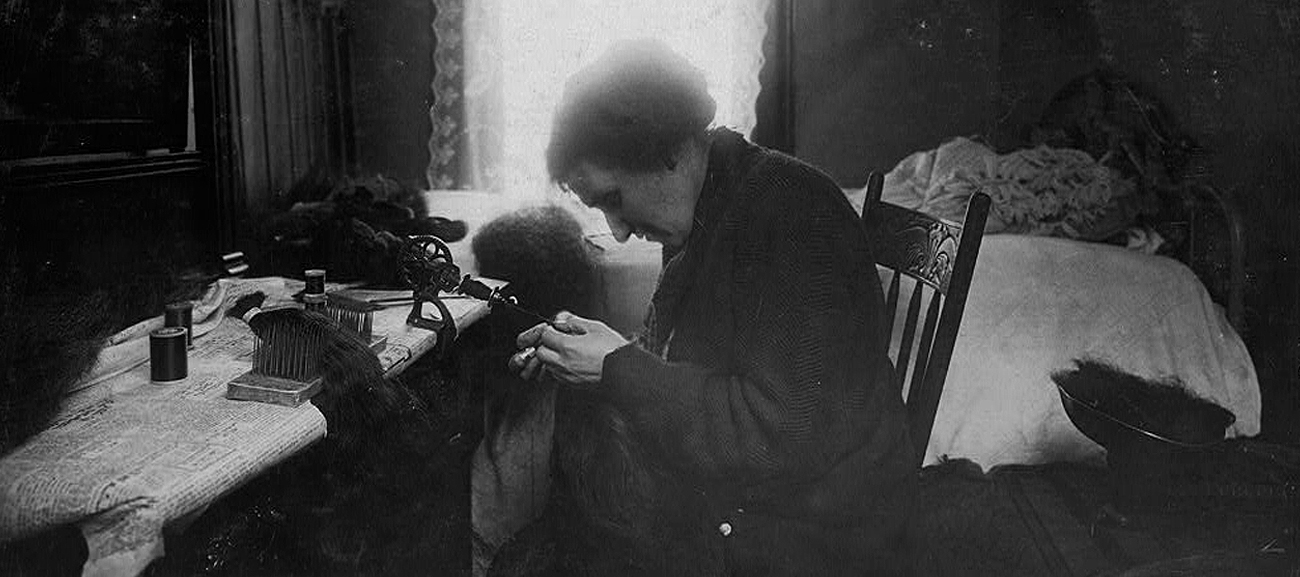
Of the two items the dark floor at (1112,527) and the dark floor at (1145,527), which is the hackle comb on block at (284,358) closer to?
the dark floor at (1112,527)

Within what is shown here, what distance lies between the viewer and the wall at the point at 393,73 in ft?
3.63

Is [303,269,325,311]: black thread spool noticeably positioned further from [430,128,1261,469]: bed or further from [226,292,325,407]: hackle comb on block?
[430,128,1261,469]: bed

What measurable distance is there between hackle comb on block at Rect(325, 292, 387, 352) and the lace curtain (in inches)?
6.3

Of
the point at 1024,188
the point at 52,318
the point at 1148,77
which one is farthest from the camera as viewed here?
the point at 1024,188

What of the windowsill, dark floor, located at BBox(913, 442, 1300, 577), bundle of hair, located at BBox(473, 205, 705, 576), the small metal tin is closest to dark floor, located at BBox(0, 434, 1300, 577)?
dark floor, located at BBox(913, 442, 1300, 577)

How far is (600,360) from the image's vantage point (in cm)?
100

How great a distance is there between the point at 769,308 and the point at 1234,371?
0.66 m

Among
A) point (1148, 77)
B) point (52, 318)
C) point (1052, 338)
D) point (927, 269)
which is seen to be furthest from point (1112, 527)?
point (52, 318)

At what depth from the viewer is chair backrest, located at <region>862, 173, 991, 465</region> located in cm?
99

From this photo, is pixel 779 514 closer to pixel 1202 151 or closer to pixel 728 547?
pixel 728 547

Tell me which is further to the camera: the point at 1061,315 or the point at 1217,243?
the point at 1061,315

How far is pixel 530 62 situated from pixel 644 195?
208 mm

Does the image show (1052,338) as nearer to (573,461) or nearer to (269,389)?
(573,461)

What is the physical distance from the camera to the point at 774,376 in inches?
36.8
